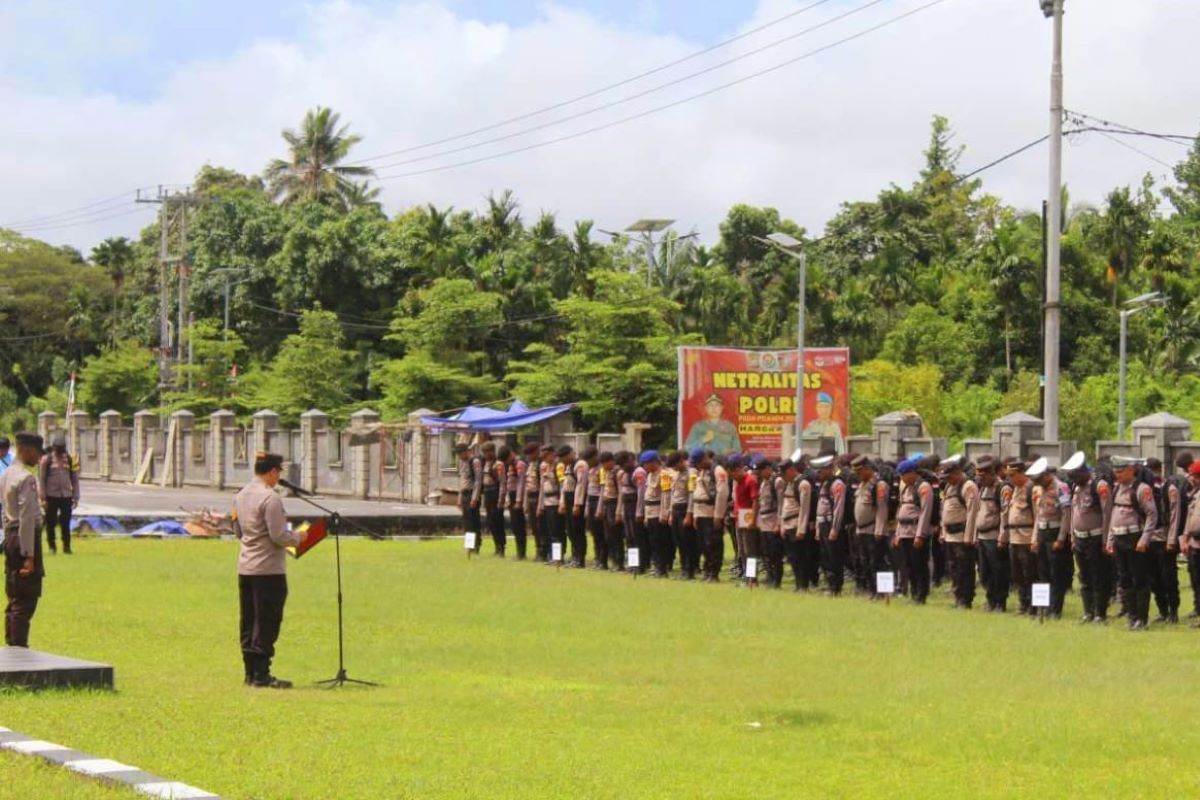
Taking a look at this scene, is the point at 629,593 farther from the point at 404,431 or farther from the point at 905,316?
the point at 905,316

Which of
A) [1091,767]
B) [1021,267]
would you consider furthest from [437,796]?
[1021,267]

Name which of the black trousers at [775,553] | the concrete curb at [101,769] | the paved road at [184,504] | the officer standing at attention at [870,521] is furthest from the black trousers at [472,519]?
the concrete curb at [101,769]

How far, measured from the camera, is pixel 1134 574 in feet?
67.0

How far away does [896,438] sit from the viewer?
1411 inches

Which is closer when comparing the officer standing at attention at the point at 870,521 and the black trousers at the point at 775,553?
the officer standing at attention at the point at 870,521

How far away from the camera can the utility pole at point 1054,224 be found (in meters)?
30.1

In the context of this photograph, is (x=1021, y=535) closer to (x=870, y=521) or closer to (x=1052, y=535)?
(x=1052, y=535)

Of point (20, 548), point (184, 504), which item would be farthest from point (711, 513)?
point (184, 504)

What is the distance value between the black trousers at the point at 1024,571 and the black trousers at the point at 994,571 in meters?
0.15

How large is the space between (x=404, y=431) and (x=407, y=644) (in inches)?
1430

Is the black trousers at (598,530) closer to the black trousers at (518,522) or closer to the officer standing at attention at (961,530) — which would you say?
the black trousers at (518,522)

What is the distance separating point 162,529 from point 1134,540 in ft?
73.5

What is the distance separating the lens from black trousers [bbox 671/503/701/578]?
27.8m

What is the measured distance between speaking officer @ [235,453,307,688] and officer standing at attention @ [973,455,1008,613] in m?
10.4
